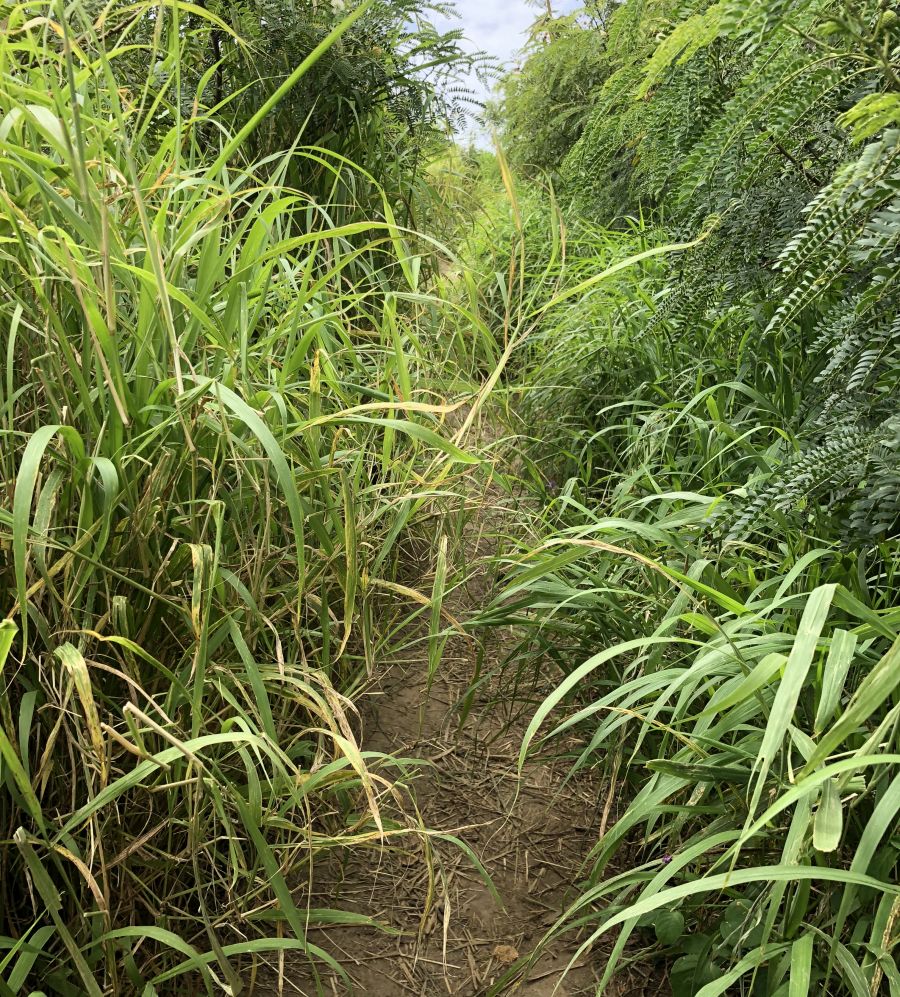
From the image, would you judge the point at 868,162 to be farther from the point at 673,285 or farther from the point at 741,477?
the point at 673,285

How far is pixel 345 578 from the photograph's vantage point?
1.41 m

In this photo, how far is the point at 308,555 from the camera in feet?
4.86

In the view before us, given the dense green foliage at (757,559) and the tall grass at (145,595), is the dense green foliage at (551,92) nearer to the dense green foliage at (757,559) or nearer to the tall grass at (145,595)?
the dense green foliage at (757,559)

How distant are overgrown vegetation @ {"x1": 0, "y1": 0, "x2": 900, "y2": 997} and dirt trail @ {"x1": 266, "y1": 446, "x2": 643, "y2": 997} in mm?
62

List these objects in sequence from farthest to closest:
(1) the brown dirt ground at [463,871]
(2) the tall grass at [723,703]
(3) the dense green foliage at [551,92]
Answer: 1. (3) the dense green foliage at [551,92]
2. (1) the brown dirt ground at [463,871]
3. (2) the tall grass at [723,703]

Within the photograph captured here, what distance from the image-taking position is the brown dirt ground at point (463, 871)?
1.30 metres

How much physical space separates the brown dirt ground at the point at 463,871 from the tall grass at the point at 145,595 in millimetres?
125

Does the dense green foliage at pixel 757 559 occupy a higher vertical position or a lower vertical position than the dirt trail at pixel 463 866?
higher

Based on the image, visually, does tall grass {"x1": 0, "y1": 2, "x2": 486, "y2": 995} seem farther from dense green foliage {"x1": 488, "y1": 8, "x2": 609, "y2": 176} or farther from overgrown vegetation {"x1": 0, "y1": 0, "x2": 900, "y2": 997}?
dense green foliage {"x1": 488, "y1": 8, "x2": 609, "y2": 176}

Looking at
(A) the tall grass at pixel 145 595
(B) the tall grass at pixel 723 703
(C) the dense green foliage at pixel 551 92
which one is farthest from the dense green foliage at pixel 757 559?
(C) the dense green foliage at pixel 551 92

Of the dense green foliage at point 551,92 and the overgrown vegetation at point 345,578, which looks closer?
the overgrown vegetation at point 345,578

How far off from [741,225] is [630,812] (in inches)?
50.9

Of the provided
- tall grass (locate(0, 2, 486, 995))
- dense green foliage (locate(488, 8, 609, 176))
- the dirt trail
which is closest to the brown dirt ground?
the dirt trail

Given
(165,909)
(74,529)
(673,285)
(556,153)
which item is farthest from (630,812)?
(556,153)
